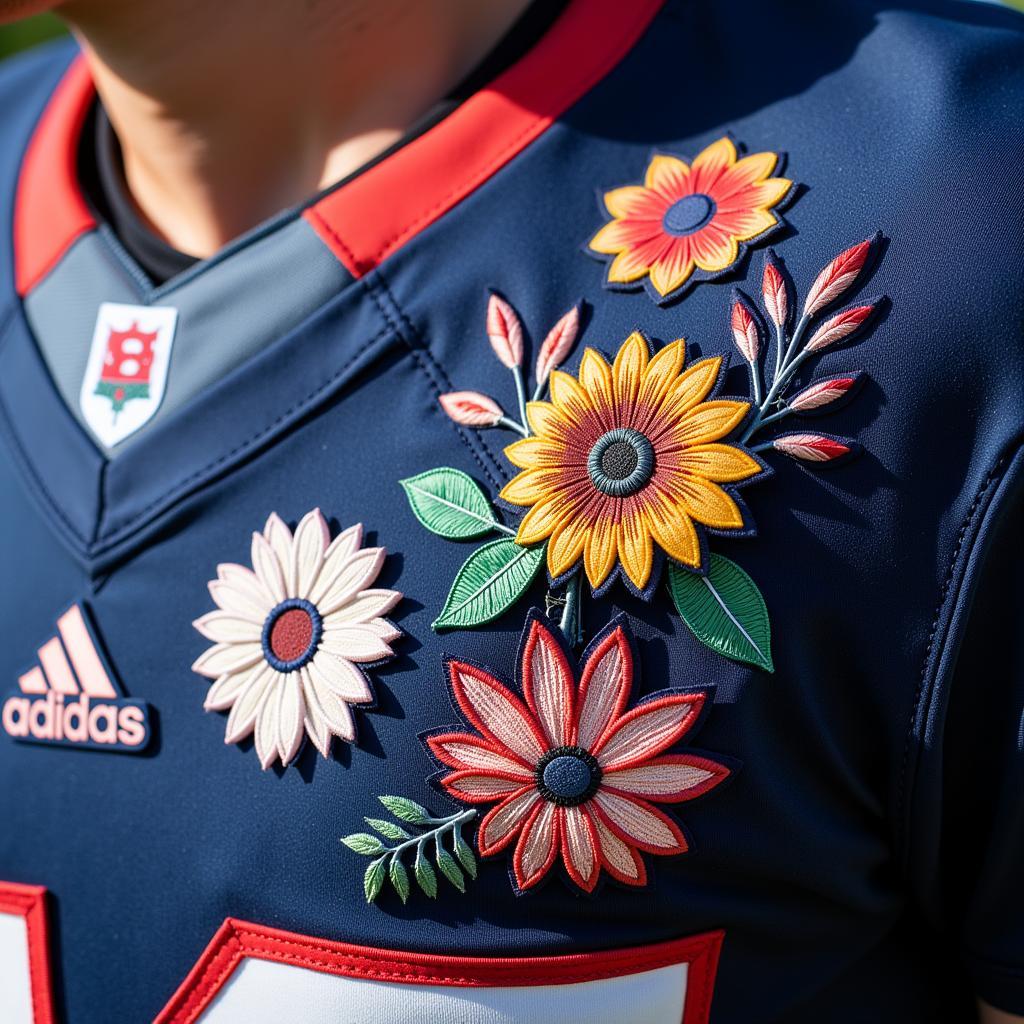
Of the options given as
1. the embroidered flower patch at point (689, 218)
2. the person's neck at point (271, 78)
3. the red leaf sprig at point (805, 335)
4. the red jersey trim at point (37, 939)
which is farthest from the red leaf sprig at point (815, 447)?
the red jersey trim at point (37, 939)

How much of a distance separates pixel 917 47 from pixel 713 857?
523mm

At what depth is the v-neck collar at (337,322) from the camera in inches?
A: 29.8

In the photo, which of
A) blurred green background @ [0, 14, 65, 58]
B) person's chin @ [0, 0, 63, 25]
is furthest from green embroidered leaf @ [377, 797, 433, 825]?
blurred green background @ [0, 14, 65, 58]

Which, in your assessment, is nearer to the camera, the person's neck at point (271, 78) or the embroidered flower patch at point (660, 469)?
the embroidered flower patch at point (660, 469)

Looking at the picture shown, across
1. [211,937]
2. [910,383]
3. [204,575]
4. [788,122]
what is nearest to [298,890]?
[211,937]

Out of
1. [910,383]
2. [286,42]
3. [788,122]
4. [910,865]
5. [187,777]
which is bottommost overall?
[910,865]

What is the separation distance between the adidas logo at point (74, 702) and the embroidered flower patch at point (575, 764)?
23 centimetres

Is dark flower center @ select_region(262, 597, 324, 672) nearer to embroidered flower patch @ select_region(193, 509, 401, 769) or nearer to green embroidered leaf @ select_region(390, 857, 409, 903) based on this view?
embroidered flower patch @ select_region(193, 509, 401, 769)

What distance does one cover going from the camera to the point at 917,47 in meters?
0.76

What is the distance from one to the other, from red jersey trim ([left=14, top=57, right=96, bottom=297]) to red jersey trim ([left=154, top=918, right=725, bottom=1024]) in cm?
54

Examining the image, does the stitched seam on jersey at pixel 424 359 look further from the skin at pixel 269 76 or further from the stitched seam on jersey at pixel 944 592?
the stitched seam on jersey at pixel 944 592

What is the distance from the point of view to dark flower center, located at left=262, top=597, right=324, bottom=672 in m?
0.69

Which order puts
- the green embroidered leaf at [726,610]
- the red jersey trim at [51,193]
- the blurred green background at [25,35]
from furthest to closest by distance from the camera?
the blurred green background at [25,35] < the red jersey trim at [51,193] < the green embroidered leaf at [726,610]

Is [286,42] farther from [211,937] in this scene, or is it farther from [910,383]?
[211,937]
